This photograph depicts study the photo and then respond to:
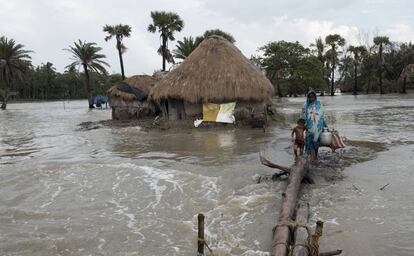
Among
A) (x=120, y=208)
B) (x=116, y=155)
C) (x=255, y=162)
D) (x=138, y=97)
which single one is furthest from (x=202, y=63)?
(x=120, y=208)

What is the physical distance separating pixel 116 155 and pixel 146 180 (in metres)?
3.03

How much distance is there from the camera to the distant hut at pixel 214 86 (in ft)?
52.2

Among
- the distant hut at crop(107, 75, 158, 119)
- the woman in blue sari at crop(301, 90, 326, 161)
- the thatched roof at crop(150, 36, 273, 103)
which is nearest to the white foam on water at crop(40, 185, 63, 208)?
the woman in blue sari at crop(301, 90, 326, 161)

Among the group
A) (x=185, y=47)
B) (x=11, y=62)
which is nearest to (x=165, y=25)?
(x=185, y=47)

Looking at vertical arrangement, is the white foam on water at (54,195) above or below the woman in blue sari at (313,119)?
below

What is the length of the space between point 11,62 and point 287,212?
40.4m

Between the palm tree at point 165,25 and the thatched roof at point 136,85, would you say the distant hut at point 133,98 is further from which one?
the palm tree at point 165,25

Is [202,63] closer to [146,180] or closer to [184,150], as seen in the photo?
[184,150]

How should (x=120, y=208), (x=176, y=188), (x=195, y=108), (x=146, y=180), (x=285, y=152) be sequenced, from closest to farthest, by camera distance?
(x=120, y=208) < (x=176, y=188) < (x=146, y=180) < (x=285, y=152) < (x=195, y=108)

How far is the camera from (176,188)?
24.7 feet

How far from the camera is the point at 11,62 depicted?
40469 millimetres

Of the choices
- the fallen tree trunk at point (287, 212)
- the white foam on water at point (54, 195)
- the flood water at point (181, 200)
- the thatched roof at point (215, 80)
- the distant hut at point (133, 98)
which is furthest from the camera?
the distant hut at point (133, 98)

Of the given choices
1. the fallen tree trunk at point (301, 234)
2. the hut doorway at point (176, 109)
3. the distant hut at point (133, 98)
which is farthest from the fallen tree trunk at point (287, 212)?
the distant hut at point (133, 98)

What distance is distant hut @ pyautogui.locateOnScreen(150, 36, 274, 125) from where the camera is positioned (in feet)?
52.2
